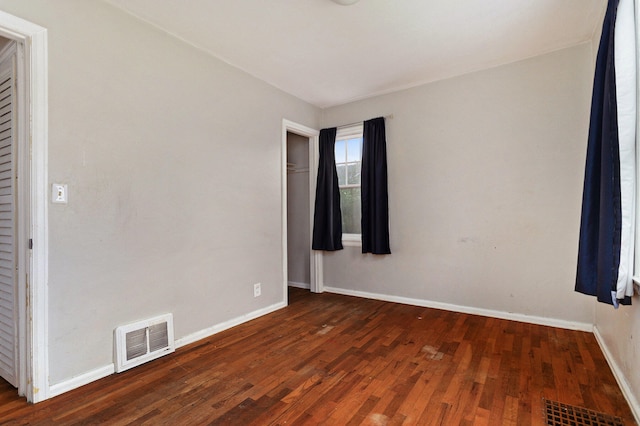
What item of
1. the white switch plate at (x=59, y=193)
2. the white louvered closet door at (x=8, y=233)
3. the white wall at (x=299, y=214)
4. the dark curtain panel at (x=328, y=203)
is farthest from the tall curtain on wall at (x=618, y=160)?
the white louvered closet door at (x=8, y=233)

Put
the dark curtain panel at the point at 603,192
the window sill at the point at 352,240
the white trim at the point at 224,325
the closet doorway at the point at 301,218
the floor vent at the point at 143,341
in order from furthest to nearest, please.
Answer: the closet doorway at the point at 301,218 < the window sill at the point at 352,240 < the white trim at the point at 224,325 < the floor vent at the point at 143,341 < the dark curtain panel at the point at 603,192

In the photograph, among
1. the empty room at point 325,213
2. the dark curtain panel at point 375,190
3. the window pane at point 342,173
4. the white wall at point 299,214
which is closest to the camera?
the empty room at point 325,213

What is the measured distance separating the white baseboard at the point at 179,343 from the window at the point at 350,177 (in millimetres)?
1350

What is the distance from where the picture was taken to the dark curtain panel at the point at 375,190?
3758 millimetres

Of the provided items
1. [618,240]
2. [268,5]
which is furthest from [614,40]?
[268,5]

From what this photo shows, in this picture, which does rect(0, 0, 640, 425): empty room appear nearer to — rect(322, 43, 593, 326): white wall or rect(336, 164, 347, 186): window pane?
rect(322, 43, 593, 326): white wall

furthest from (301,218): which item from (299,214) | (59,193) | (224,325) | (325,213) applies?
(59,193)

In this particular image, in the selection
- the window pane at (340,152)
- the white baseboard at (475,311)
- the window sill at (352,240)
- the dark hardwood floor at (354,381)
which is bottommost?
the dark hardwood floor at (354,381)

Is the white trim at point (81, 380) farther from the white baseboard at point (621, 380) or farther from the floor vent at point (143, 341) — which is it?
the white baseboard at point (621, 380)

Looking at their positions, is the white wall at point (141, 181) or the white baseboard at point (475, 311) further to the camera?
the white baseboard at point (475, 311)

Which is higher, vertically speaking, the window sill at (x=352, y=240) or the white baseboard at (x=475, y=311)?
the window sill at (x=352, y=240)

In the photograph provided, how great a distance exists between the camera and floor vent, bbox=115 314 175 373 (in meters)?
2.19

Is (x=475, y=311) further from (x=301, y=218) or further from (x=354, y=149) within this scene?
(x=301, y=218)

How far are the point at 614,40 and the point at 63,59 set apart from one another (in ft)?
10.7
